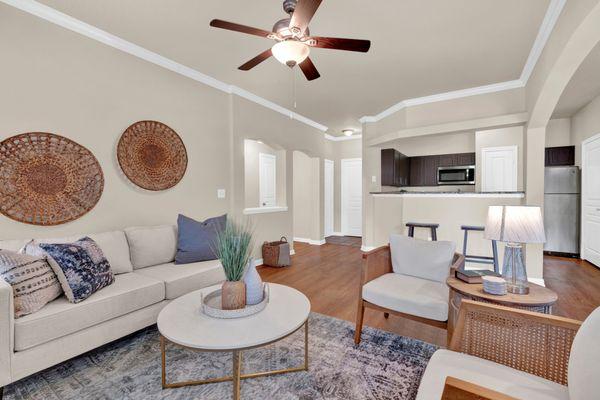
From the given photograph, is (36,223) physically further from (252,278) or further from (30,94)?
(252,278)

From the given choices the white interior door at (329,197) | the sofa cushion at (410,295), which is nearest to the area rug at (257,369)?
the sofa cushion at (410,295)

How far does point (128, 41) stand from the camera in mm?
2838

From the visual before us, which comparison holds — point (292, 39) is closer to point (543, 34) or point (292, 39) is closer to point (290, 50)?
point (290, 50)

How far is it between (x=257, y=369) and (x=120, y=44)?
3.23 m

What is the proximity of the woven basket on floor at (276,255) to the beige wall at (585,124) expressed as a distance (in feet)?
16.9

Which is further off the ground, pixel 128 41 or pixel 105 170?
pixel 128 41

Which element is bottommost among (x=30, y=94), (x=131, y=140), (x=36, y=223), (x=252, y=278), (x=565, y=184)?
(x=252, y=278)

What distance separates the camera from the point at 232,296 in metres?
1.65

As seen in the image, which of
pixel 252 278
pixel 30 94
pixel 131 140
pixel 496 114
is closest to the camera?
pixel 252 278

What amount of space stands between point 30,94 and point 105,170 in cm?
79

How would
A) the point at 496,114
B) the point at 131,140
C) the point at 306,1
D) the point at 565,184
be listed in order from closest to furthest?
the point at 306,1 < the point at 131,140 < the point at 496,114 < the point at 565,184

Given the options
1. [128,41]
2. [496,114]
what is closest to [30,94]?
[128,41]

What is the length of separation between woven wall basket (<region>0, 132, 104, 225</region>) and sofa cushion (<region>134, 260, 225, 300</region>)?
2.76 feet

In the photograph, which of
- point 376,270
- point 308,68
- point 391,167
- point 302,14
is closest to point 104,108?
point 308,68
